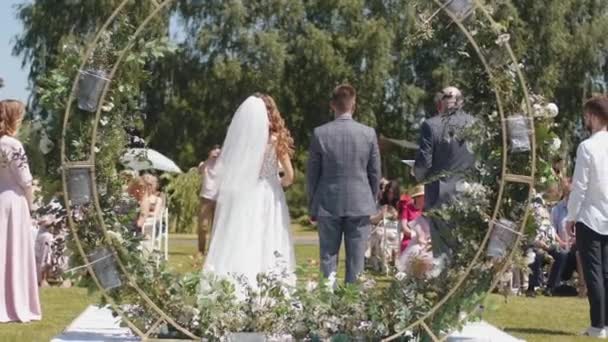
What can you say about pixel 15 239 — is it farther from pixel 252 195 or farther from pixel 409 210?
pixel 409 210

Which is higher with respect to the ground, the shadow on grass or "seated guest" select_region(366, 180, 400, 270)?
"seated guest" select_region(366, 180, 400, 270)

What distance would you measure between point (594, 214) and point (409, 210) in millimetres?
6128

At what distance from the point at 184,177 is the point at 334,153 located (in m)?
19.5

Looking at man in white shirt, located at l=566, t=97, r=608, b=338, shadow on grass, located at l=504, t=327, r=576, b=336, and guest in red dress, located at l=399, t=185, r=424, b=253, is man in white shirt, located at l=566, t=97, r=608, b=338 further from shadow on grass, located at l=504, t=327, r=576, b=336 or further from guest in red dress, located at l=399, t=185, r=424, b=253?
guest in red dress, located at l=399, t=185, r=424, b=253

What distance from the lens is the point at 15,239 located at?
991 cm

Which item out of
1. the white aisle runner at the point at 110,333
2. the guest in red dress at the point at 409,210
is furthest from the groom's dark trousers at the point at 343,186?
the guest in red dress at the point at 409,210

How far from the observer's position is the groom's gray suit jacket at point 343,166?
9.86 metres

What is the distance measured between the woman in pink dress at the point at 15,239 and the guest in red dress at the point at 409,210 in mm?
5707

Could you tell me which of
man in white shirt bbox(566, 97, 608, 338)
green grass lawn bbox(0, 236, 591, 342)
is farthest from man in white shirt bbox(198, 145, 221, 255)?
man in white shirt bbox(566, 97, 608, 338)

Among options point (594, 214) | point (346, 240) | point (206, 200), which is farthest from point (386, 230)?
point (594, 214)

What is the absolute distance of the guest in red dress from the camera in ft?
49.0

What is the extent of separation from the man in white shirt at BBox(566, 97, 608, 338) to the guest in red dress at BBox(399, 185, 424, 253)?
16.8 feet

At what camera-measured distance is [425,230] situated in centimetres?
1352

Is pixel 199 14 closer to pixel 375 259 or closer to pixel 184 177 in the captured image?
pixel 184 177
